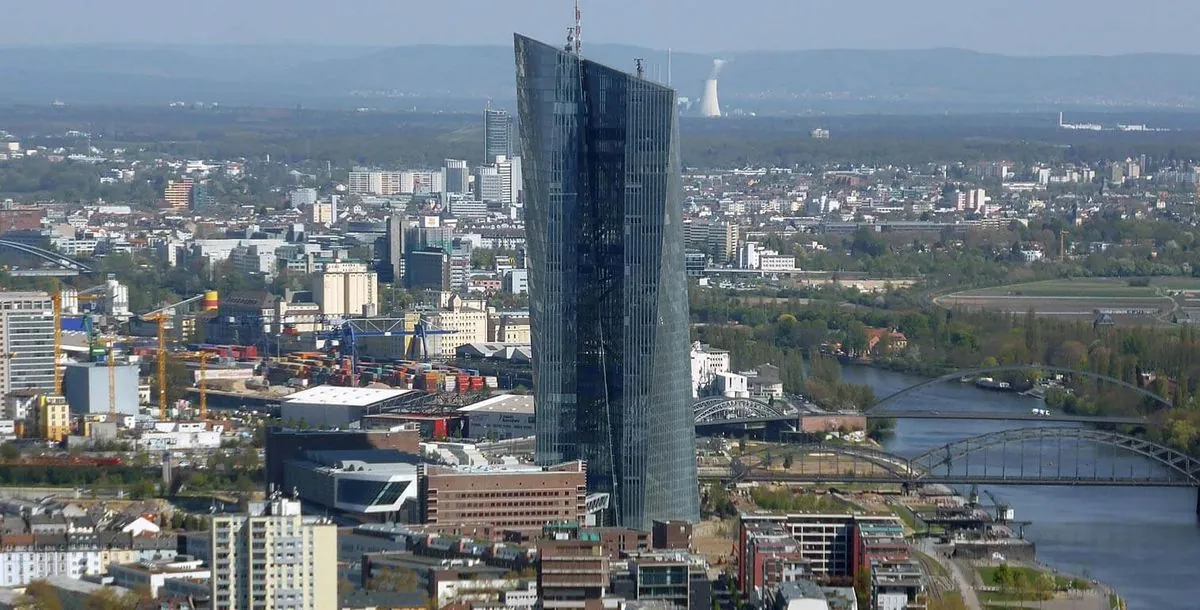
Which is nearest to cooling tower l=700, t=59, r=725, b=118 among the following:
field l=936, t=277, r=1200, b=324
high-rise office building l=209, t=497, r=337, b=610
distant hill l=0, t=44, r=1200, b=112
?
distant hill l=0, t=44, r=1200, b=112

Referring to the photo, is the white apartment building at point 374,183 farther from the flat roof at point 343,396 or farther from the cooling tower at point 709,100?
the cooling tower at point 709,100

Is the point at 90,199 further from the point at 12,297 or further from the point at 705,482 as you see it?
the point at 705,482

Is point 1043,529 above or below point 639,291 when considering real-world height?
below

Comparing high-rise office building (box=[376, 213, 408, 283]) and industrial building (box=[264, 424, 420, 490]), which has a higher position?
industrial building (box=[264, 424, 420, 490])

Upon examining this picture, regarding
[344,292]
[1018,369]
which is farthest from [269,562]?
[344,292]

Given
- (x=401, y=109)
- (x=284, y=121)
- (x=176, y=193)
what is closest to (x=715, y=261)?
(x=176, y=193)

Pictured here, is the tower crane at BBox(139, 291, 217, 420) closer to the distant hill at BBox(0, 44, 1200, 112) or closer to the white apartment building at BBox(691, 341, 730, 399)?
the white apartment building at BBox(691, 341, 730, 399)

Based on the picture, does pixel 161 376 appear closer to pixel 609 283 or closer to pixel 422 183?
pixel 609 283
